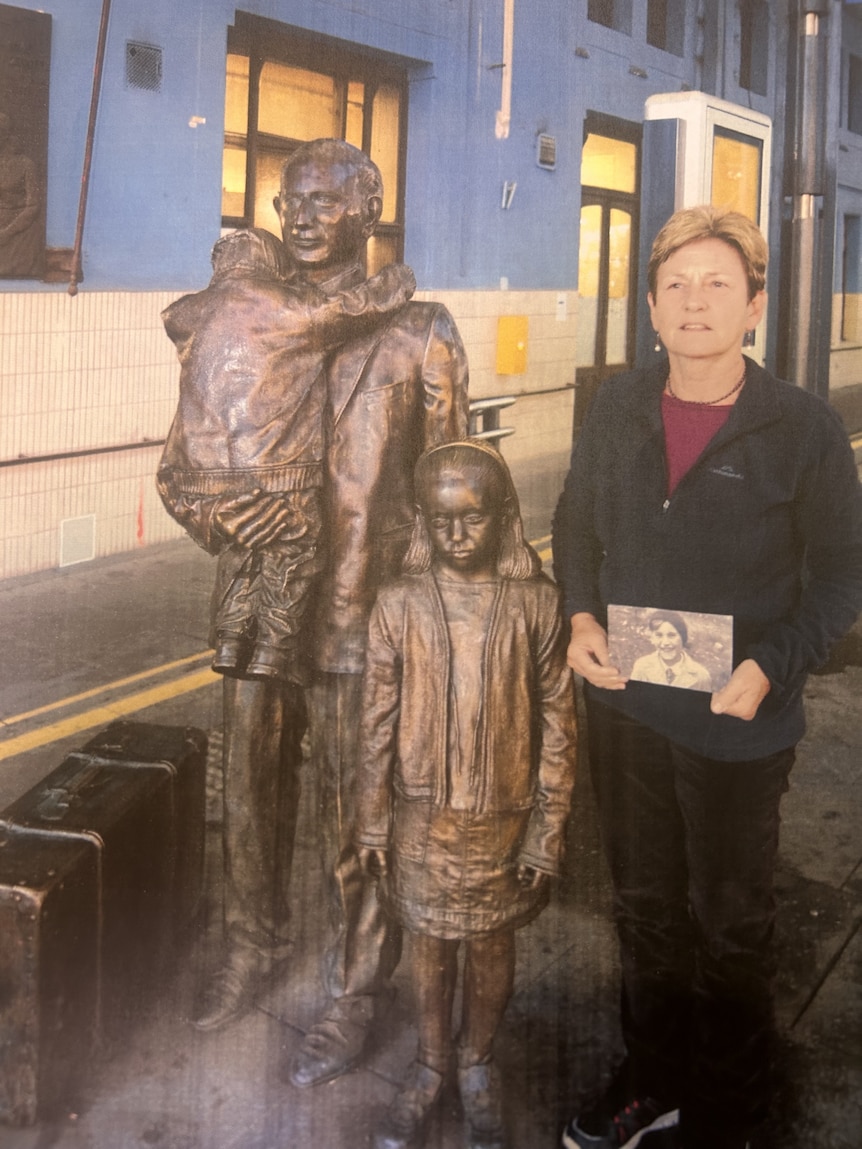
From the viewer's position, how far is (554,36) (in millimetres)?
3490

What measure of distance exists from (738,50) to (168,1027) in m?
3.25

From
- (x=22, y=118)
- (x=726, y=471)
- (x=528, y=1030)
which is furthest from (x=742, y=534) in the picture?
(x=22, y=118)

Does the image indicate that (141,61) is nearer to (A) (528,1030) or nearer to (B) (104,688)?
(B) (104,688)

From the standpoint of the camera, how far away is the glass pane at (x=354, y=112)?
387 cm

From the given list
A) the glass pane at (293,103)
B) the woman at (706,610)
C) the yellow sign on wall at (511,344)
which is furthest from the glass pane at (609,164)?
the woman at (706,610)

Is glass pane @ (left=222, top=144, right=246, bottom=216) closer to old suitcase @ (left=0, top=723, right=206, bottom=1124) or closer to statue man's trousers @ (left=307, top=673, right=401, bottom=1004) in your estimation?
old suitcase @ (left=0, top=723, right=206, bottom=1124)

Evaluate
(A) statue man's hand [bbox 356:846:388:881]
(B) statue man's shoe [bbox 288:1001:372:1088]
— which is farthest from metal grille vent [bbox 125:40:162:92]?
(B) statue man's shoe [bbox 288:1001:372:1088]

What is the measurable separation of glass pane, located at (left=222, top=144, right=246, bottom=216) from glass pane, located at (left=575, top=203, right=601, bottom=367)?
1.48 m

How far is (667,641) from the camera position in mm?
1858

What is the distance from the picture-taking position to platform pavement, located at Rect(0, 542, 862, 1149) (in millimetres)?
2082

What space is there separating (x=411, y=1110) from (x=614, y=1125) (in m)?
0.37

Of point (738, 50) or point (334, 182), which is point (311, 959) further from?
point (738, 50)

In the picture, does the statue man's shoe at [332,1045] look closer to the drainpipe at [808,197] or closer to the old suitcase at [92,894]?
the old suitcase at [92,894]

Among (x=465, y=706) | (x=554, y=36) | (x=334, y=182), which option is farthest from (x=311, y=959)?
(x=554, y=36)
